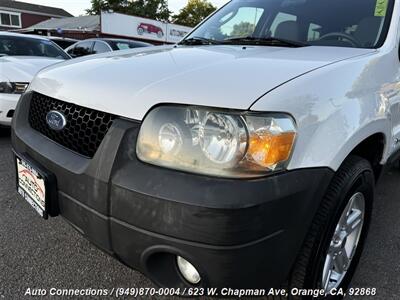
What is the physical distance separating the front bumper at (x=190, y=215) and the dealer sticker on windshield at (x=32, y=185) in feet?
0.79

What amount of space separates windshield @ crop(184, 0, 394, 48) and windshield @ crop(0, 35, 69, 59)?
11.9ft

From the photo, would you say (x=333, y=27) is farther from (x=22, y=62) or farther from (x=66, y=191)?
(x=22, y=62)

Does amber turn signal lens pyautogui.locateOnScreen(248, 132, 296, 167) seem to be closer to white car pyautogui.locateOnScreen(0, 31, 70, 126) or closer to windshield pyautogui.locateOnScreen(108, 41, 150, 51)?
white car pyautogui.locateOnScreen(0, 31, 70, 126)

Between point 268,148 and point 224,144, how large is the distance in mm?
159

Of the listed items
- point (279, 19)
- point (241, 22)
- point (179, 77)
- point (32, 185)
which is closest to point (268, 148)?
point (179, 77)

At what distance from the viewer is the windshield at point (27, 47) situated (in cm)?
571

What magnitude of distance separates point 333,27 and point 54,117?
1734mm

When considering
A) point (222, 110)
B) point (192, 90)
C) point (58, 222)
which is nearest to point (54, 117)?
point (192, 90)

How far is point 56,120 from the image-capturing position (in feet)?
6.18

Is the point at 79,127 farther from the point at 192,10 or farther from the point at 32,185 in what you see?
the point at 192,10

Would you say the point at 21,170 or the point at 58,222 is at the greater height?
the point at 21,170

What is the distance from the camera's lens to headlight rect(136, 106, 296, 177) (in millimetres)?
1431

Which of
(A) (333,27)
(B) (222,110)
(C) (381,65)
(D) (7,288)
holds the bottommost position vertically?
(D) (7,288)

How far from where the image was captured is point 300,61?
1827 mm
